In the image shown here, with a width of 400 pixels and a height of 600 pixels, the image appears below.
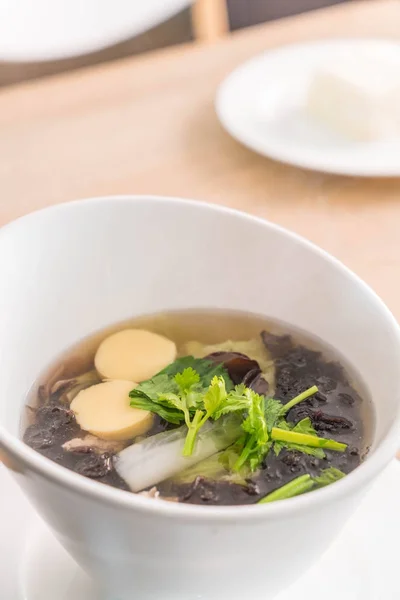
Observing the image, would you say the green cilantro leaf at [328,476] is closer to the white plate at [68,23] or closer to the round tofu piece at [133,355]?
the round tofu piece at [133,355]

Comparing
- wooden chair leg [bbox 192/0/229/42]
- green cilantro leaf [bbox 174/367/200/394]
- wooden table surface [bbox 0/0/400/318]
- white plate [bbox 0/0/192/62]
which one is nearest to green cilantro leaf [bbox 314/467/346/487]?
green cilantro leaf [bbox 174/367/200/394]

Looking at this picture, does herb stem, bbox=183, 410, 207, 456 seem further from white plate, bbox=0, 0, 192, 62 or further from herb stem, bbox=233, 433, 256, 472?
white plate, bbox=0, 0, 192, 62

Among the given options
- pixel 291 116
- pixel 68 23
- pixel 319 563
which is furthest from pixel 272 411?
pixel 68 23

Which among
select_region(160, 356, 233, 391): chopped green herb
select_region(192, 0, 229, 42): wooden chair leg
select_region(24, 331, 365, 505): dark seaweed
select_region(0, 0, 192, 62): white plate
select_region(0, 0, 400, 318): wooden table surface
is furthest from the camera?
select_region(192, 0, 229, 42): wooden chair leg

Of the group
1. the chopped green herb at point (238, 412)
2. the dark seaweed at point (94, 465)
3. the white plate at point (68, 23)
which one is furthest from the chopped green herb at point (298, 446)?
the white plate at point (68, 23)

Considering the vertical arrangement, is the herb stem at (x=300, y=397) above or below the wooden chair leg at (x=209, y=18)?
above
